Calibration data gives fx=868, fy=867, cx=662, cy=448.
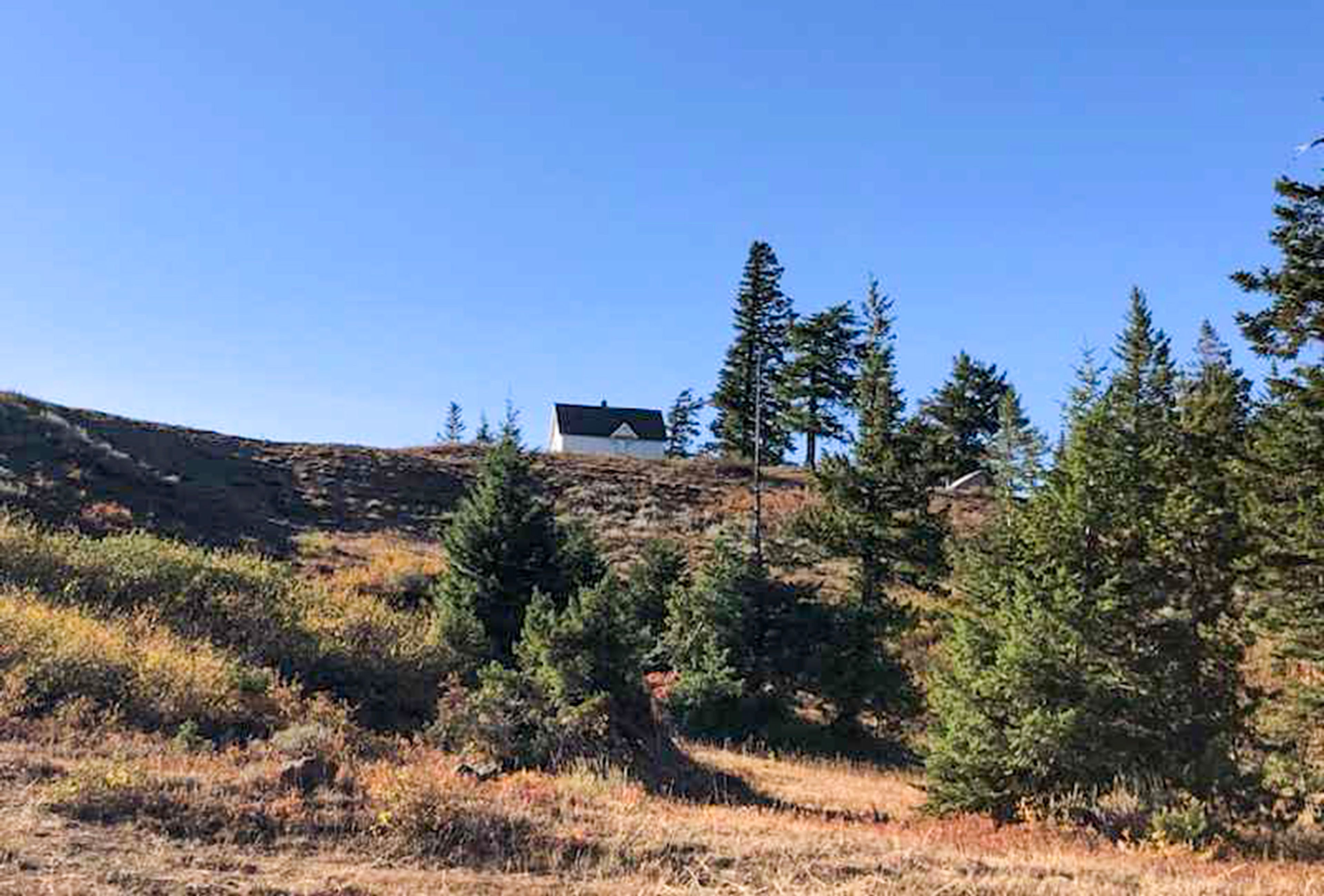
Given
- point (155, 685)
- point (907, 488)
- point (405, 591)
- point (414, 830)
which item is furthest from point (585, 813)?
point (907, 488)

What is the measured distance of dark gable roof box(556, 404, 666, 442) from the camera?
254 feet

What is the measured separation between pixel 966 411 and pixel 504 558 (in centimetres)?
4413

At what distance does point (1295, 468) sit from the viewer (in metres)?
18.2

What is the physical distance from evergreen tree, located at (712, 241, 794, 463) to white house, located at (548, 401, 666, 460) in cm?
1657

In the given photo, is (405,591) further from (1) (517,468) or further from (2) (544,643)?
(2) (544,643)

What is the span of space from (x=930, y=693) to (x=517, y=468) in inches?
419

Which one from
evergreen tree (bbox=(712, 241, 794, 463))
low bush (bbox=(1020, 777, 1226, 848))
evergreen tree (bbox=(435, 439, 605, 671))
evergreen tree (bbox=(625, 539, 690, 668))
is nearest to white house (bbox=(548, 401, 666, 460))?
evergreen tree (bbox=(712, 241, 794, 463))

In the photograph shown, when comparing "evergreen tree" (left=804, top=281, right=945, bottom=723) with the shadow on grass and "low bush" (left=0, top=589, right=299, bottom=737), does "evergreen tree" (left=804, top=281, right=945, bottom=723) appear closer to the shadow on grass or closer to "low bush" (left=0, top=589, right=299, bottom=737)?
the shadow on grass

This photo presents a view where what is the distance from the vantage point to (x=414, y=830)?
7402 mm

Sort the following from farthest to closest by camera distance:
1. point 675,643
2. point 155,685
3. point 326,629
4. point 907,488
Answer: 1. point 907,488
2. point 675,643
3. point 326,629
4. point 155,685

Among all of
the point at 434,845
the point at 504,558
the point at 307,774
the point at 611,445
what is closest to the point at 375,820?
the point at 434,845

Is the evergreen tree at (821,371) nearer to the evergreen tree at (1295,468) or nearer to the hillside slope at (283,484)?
the hillside slope at (283,484)

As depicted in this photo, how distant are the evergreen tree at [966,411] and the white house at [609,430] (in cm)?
2664

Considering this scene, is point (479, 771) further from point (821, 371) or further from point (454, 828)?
point (821, 371)
